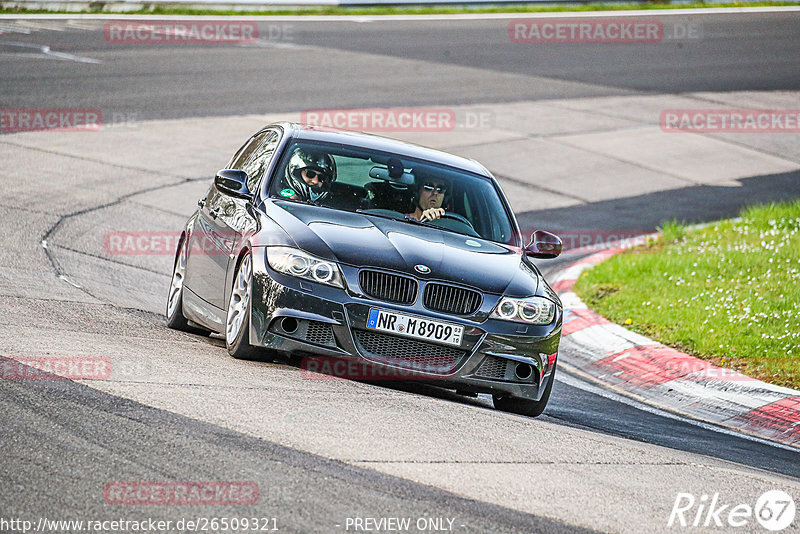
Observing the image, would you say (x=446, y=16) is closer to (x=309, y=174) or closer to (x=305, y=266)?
(x=309, y=174)

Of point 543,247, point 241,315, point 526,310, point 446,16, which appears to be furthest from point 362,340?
point 446,16

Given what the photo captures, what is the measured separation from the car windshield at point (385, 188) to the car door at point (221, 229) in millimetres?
283

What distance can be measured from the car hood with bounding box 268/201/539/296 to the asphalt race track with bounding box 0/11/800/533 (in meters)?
0.78

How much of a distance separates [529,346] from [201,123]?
12.6 m

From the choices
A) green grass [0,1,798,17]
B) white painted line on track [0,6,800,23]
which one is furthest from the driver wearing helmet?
green grass [0,1,798,17]

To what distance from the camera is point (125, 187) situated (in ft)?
48.8

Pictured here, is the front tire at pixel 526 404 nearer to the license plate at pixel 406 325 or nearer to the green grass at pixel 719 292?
the license plate at pixel 406 325

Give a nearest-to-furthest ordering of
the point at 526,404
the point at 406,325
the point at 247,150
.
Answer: the point at 406,325 < the point at 526,404 < the point at 247,150

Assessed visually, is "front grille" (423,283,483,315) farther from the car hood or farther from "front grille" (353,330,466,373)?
"front grille" (353,330,466,373)

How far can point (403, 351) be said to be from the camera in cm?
713

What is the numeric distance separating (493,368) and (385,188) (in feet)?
5.66

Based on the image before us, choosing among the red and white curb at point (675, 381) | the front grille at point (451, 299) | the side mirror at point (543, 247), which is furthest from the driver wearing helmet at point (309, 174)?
the red and white curb at point (675, 381)

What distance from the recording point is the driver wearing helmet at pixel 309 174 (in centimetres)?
825

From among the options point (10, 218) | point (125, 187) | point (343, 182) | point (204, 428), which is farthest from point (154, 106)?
Result: point (204, 428)
